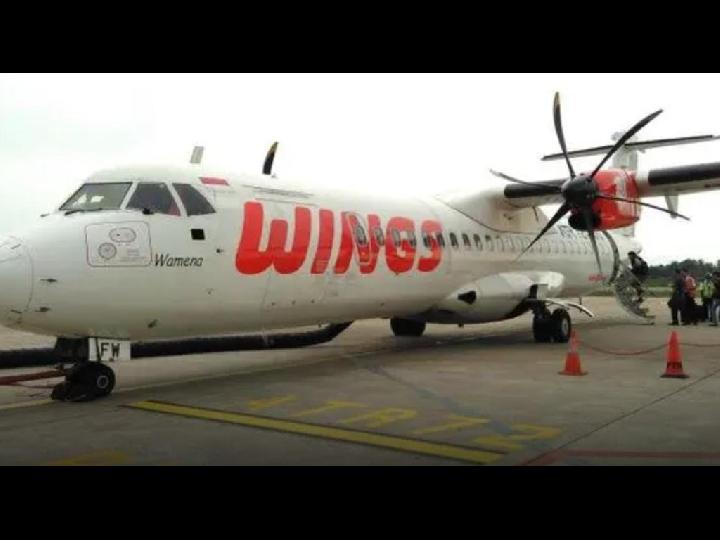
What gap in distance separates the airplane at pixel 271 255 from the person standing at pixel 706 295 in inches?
315

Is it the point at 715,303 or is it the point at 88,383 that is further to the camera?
the point at 715,303

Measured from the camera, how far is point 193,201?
9875mm

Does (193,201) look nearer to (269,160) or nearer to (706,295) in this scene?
(269,160)

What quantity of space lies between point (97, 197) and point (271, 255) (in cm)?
276

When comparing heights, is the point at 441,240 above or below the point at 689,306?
above

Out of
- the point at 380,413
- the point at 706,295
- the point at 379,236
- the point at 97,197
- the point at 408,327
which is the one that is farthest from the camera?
the point at 706,295

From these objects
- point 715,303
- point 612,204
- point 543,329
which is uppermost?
point 612,204

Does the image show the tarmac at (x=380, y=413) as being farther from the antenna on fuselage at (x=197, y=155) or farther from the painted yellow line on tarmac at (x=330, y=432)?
the antenna on fuselage at (x=197, y=155)

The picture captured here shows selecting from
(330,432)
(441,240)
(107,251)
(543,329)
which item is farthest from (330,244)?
(543,329)

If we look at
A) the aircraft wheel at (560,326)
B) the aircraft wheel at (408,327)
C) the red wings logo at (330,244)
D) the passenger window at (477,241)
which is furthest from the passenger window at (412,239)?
the aircraft wheel at (408,327)

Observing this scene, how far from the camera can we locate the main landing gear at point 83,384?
892 cm

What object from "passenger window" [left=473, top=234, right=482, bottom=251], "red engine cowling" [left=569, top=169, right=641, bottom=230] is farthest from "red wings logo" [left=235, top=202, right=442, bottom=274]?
"red engine cowling" [left=569, top=169, right=641, bottom=230]

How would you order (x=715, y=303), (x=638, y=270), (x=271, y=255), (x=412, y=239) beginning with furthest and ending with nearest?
(x=638, y=270) < (x=715, y=303) < (x=412, y=239) < (x=271, y=255)
